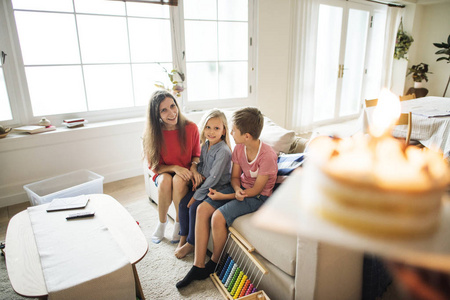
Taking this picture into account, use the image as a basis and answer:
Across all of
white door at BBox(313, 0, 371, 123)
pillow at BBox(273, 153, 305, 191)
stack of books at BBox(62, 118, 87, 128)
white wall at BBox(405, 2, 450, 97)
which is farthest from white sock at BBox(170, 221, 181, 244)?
white wall at BBox(405, 2, 450, 97)

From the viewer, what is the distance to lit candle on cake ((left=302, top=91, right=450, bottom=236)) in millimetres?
177

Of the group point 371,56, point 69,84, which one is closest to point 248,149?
point 69,84

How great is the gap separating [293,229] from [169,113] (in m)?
1.82

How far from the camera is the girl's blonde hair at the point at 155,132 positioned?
1963 millimetres

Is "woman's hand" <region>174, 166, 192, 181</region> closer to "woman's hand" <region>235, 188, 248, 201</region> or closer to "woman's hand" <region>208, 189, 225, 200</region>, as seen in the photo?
"woman's hand" <region>208, 189, 225, 200</region>

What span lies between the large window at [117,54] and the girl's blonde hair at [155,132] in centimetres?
129

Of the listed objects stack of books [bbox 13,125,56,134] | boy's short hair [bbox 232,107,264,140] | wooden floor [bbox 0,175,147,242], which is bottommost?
wooden floor [bbox 0,175,147,242]

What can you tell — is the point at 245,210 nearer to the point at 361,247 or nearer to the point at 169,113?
the point at 169,113

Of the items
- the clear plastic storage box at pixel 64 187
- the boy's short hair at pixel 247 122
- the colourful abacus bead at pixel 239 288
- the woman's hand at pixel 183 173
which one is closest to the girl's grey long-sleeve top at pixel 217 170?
the woman's hand at pixel 183 173

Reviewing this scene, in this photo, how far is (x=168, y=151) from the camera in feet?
6.73

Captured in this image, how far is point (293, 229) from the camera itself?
22 cm

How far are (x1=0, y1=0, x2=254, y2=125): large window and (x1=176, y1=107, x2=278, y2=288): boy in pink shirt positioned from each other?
1.92 metres

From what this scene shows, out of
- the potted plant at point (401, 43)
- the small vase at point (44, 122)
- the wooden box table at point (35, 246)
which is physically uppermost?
the potted plant at point (401, 43)

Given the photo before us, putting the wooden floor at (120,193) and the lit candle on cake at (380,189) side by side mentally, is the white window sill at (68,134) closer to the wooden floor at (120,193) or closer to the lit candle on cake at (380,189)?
the wooden floor at (120,193)
